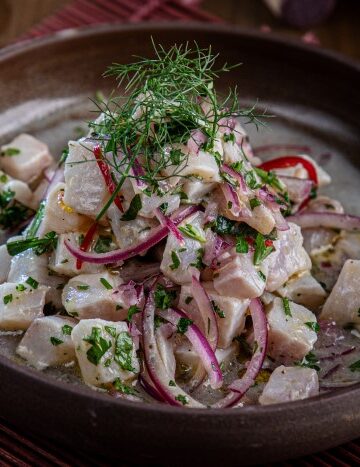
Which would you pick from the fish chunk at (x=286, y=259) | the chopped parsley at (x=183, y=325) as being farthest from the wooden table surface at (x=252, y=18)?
the chopped parsley at (x=183, y=325)

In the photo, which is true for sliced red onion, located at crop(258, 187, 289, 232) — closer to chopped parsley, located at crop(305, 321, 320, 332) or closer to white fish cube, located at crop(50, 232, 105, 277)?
Answer: chopped parsley, located at crop(305, 321, 320, 332)

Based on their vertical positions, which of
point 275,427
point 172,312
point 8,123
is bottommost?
point 275,427

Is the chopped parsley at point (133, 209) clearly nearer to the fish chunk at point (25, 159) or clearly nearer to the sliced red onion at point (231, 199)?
the sliced red onion at point (231, 199)

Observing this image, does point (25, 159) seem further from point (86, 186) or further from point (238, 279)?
point (238, 279)

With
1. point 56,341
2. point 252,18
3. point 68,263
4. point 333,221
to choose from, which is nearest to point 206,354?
point 56,341

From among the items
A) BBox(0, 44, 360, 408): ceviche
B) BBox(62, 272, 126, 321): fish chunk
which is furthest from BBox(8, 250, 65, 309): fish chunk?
BBox(62, 272, 126, 321): fish chunk

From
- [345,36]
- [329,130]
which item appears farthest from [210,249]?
[345,36]

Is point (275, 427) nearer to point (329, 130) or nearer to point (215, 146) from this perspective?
point (215, 146)
